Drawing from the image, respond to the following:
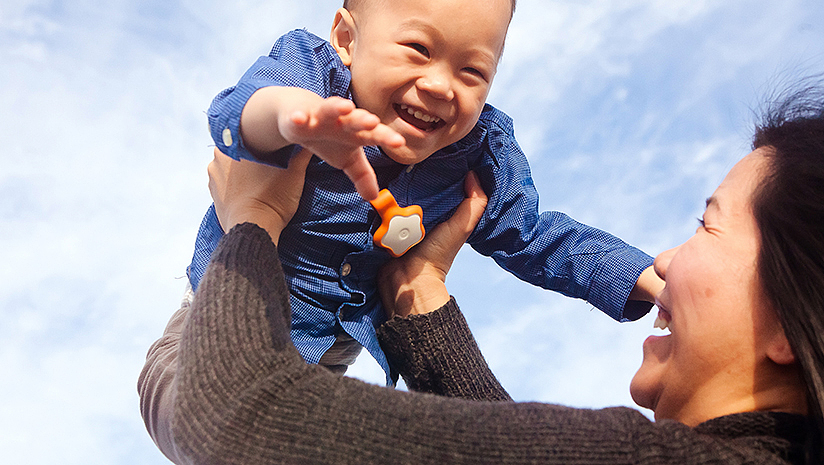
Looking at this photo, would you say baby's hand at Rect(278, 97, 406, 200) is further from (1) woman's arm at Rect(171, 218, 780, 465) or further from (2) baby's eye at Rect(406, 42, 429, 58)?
(2) baby's eye at Rect(406, 42, 429, 58)

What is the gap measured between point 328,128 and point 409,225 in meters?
0.63

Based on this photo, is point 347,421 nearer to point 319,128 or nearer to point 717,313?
point 319,128

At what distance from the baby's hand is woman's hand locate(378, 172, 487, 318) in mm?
650

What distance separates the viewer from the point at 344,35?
1.61 meters

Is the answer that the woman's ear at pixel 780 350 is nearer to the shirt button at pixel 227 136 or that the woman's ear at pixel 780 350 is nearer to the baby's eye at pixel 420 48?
the baby's eye at pixel 420 48

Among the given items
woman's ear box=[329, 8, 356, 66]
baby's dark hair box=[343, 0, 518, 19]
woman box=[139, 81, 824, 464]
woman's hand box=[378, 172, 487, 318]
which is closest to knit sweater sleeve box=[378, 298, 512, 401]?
woman's hand box=[378, 172, 487, 318]

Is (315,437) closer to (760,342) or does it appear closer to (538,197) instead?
(760,342)

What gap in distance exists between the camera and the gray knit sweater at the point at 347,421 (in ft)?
3.02

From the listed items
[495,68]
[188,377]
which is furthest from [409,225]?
[188,377]

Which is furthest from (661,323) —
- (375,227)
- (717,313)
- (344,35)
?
(344,35)

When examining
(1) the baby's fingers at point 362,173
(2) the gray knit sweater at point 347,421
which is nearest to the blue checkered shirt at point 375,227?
(1) the baby's fingers at point 362,173

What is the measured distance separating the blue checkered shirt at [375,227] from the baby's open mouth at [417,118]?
129 mm

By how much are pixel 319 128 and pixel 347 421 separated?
48cm

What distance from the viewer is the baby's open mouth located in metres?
1.49
